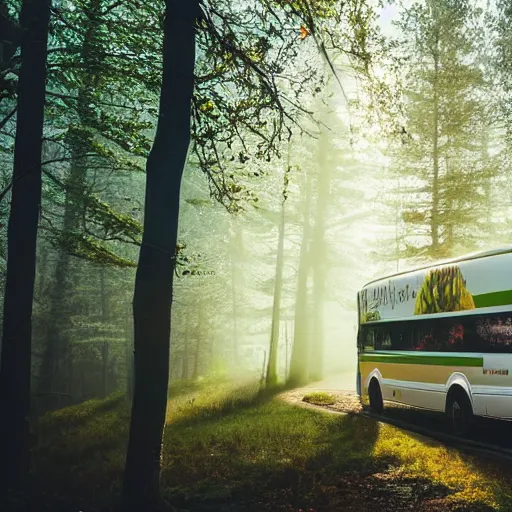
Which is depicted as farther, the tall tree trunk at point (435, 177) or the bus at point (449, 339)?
the tall tree trunk at point (435, 177)

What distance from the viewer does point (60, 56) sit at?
1372 cm

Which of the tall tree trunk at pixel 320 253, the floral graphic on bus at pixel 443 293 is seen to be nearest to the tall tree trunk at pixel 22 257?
the floral graphic on bus at pixel 443 293

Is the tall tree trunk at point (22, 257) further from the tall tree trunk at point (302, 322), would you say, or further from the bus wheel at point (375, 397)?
the tall tree trunk at point (302, 322)

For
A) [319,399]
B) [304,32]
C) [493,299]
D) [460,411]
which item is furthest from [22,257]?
[319,399]

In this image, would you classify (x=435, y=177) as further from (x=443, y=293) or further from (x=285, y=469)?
(x=285, y=469)

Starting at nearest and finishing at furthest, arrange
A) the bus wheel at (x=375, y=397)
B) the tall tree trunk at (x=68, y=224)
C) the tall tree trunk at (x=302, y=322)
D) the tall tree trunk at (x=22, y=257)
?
the tall tree trunk at (x=22, y=257)
the tall tree trunk at (x=68, y=224)
the bus wheel at (x=375, y=397)
the tall tree trunk at (x=302, y=322)

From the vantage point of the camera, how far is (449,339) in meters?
15.5

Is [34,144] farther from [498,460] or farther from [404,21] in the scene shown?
[404,21]

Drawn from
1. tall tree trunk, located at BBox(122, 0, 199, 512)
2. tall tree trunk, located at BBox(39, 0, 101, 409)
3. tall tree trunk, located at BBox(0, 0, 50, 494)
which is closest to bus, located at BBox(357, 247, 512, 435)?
tall tree trunk, located at BBox(122, 0, 199, 512)

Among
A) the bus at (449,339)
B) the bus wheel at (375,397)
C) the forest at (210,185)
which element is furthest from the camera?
the bus wheel at (375,397)

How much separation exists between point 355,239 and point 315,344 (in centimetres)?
584

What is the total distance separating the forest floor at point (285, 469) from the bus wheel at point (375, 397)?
2.35 metres

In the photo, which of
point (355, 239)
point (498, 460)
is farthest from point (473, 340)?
point (355, 239)

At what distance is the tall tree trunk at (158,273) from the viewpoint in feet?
28.7
